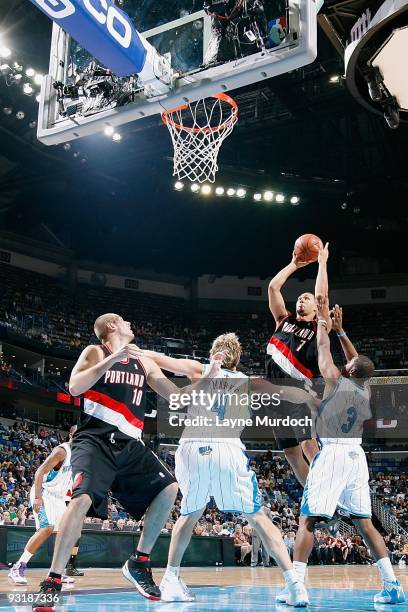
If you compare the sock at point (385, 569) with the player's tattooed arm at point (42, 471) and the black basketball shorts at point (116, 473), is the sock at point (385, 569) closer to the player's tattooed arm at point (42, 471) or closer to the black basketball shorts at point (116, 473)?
the black basketball shorts at point (116, 473)

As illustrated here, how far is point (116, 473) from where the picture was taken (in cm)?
470

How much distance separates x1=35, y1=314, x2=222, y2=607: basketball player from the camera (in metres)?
4.46

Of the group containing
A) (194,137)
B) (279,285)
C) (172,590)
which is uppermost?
(194,137)

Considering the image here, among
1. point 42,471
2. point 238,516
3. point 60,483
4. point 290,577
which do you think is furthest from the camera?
point 238,516

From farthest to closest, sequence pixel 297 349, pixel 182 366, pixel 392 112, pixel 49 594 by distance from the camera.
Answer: pixel 392 112 → pixel 297 349 → pixel 182 366 → pixel 49 594

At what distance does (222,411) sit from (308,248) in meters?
2.03

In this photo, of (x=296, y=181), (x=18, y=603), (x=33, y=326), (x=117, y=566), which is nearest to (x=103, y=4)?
(x=18, y=603)

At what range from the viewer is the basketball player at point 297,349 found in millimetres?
6320

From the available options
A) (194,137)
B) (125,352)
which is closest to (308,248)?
(125,352)

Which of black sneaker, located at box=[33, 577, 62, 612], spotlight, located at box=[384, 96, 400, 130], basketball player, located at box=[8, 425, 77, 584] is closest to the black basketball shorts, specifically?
black sneaker, located at box=[33, 577, 62, 612]

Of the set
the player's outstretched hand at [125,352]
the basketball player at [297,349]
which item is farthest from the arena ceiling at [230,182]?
the player's outstretched hand at [125,352]

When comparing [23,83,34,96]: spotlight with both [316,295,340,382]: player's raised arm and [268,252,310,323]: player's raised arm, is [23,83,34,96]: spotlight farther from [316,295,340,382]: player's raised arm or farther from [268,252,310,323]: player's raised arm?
[316,295,340,382]: player's raised arm

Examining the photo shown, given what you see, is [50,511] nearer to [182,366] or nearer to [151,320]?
[182,366]

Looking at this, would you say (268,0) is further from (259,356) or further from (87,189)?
(259,356)
